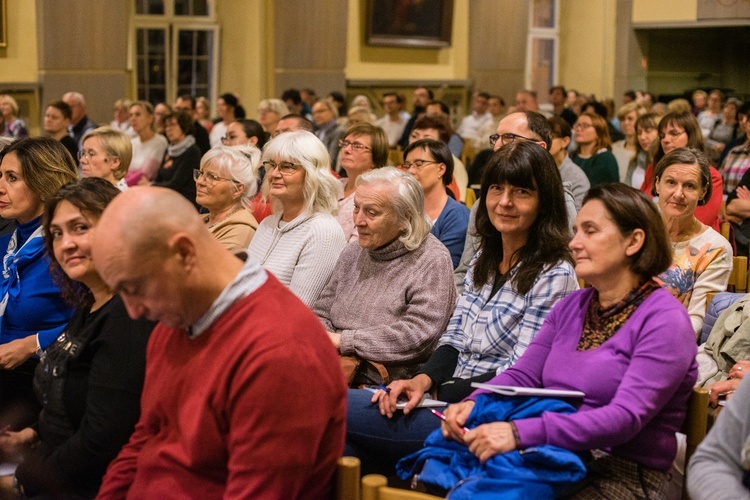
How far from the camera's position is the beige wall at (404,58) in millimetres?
14164

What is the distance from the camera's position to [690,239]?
3730 millimetres

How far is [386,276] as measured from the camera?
3.26m

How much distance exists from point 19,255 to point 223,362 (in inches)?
67.5

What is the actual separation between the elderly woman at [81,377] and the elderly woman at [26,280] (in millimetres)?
452

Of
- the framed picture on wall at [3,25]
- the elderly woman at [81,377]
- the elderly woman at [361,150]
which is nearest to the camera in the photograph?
the elderly woman at [81,377]

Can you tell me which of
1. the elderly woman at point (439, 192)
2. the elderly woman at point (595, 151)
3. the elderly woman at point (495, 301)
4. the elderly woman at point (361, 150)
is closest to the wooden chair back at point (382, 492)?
the elderly woman at point (495, 301)

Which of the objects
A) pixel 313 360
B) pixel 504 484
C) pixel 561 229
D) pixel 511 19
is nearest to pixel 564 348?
pixel 504 484

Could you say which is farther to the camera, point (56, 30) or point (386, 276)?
point (56, 30)

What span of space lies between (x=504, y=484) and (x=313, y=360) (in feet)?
2.00

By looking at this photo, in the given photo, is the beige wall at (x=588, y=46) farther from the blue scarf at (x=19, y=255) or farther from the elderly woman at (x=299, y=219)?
the blue scarf at (x=19, y=255)

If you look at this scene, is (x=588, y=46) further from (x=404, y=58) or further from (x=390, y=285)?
(x=390, y=285)

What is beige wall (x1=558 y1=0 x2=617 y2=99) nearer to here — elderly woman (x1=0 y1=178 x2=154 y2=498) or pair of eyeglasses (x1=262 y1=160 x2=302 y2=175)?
pair of eyeglasses (x1=262 y1=160 x2=302 y2=175)

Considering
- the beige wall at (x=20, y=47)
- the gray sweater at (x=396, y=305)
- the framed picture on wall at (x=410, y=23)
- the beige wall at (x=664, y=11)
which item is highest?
the beige wall at (x=664, y=11)

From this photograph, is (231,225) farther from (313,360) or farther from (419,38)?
(419,38)
